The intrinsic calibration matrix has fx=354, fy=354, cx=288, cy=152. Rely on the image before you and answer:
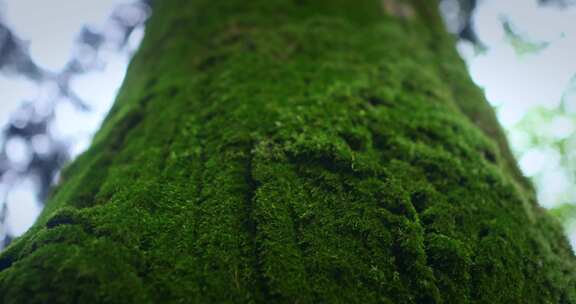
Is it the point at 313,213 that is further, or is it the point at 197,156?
the point at 197,156

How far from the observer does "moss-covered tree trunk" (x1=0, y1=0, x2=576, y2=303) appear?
153 cm

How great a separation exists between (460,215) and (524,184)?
136cm

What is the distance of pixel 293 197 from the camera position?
1.85 metres

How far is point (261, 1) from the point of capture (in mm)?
3654

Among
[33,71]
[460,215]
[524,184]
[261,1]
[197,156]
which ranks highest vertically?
[261,1]

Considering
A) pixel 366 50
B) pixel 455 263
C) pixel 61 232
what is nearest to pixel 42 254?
pixel 61 232

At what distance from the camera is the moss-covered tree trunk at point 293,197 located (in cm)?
153

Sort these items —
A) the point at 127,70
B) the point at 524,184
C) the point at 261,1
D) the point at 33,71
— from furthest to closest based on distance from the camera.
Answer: the point at 33,71
the point at 127,70
the point at 261,1
the point at 524,184

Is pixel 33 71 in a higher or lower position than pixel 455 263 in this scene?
lower

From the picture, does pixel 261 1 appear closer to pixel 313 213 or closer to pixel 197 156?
pixel 197 156

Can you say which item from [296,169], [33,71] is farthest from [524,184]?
[33,71]

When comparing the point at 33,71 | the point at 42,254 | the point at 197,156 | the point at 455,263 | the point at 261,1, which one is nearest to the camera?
the point at 42,254

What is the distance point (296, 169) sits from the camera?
2008 mm

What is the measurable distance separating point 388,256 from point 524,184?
193cm
